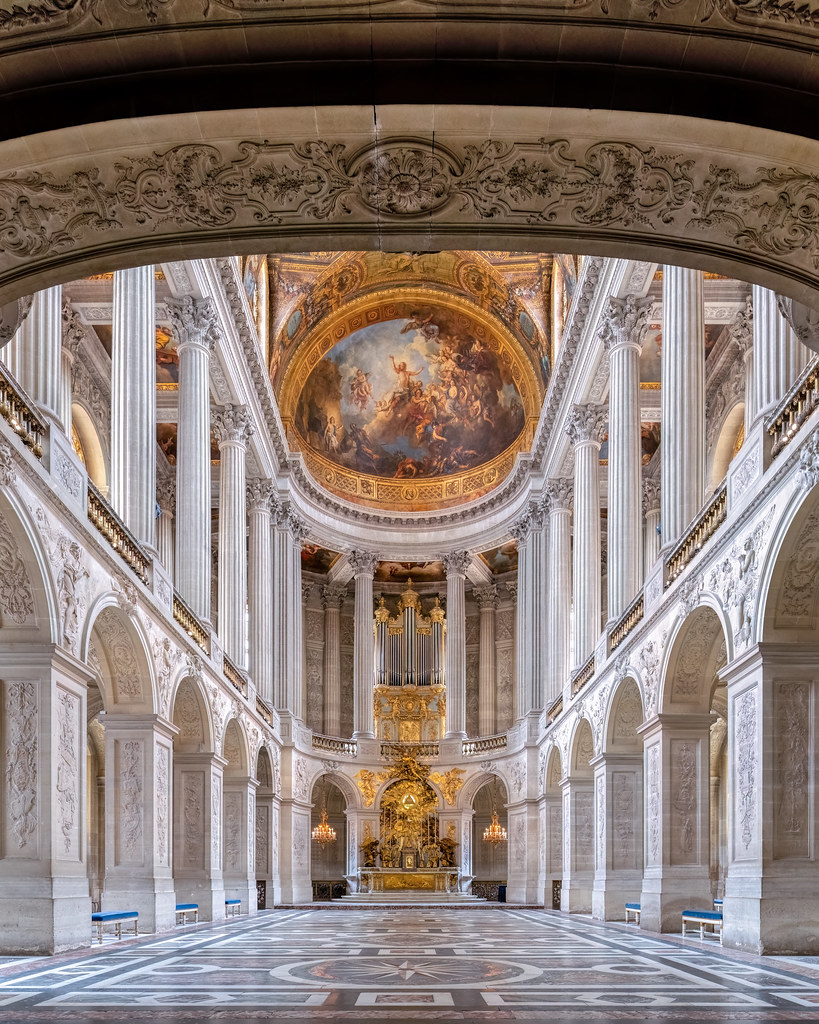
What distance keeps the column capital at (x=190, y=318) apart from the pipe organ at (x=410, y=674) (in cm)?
2289

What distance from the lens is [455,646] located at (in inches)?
1775

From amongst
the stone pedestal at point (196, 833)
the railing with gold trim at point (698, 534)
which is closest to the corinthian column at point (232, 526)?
the stone pedestal at point (196, 833)

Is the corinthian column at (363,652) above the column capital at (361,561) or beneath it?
beneath

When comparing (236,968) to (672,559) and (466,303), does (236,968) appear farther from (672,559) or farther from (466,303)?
(466,303)

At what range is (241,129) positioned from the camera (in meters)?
8.52

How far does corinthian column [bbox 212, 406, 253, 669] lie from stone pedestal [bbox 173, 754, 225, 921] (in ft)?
22.1

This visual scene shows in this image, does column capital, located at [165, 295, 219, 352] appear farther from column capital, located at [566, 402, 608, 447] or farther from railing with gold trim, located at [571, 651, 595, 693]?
railing with gold trim, located at [571, 651, 595, 693]

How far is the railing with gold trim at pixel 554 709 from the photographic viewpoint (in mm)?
35250

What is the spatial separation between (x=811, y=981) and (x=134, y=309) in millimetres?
15787

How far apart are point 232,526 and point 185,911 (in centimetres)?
1221

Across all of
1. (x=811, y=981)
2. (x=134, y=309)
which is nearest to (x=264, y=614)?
(x=134, y=309)

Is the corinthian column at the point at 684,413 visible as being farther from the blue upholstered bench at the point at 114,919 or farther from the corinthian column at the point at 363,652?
the corinthian column at the point at 363,652

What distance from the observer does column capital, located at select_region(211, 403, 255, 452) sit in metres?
33.2

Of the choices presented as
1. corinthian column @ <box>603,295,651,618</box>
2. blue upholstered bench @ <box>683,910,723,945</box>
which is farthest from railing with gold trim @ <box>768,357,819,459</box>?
corinthian column @ <box>603,295,651,618</box>
